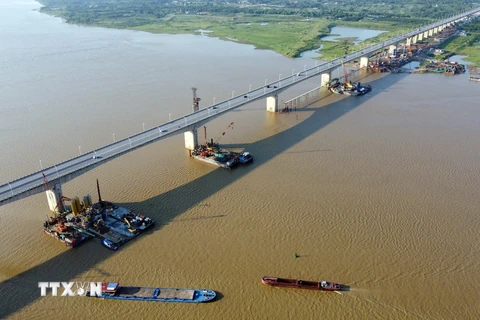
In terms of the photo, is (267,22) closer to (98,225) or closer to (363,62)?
(363,62)

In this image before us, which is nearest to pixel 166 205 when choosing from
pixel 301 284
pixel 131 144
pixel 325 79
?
pixel 131 144

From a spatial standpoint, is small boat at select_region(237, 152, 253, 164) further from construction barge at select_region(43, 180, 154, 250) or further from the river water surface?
construction barge at select_region(43, 180, 154, 250)

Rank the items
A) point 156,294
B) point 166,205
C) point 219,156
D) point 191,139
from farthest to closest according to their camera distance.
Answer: point 191,139 → point 219,156 → point 166,205 → point 156,294

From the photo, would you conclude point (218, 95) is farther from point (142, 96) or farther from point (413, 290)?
point (413, 290)

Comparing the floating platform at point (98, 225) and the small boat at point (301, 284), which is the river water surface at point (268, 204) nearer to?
the small boat at point (301, 284)

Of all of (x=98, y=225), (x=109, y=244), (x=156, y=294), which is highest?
(x=98, y=225)

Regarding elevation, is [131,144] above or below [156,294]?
above

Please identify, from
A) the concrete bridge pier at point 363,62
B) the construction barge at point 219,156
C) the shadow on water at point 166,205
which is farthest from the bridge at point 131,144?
the concrete bridge pier at point 363,62

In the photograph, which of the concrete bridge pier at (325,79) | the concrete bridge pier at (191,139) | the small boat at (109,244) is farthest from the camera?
the concrete bridge pier at (325,79)

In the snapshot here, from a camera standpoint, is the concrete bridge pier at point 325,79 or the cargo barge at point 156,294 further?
the concrete bridge pier at point 325,79
